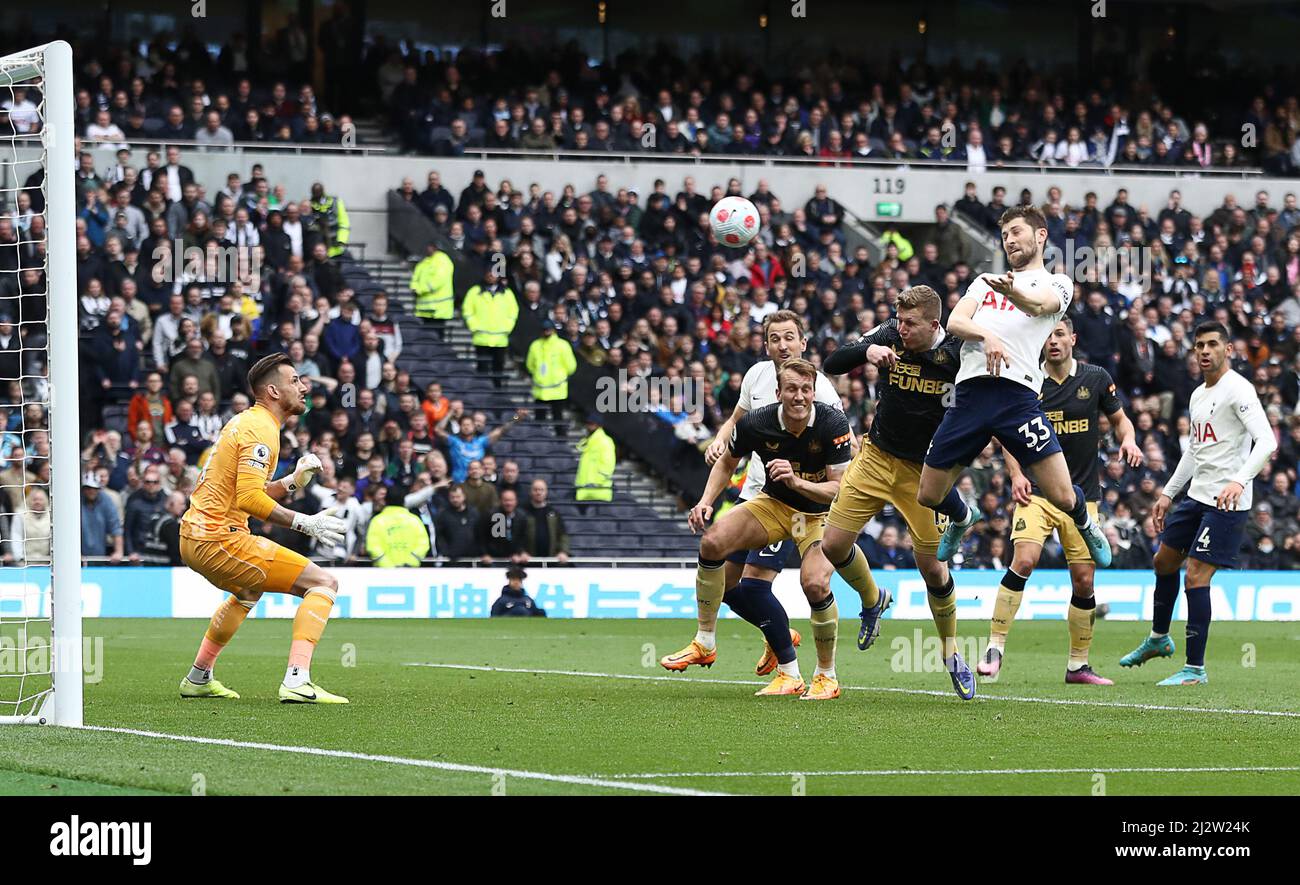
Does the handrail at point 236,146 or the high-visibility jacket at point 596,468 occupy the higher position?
the handrail at point 236,146

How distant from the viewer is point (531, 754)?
8578 millimetres

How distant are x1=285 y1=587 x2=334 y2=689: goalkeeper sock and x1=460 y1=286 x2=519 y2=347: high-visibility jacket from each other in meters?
16.1

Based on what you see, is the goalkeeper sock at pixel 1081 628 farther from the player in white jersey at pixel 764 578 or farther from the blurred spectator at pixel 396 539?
the blurred spectator at pixel 396 539

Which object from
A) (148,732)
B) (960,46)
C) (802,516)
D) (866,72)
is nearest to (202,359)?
(802,516)

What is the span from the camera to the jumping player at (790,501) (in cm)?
1180

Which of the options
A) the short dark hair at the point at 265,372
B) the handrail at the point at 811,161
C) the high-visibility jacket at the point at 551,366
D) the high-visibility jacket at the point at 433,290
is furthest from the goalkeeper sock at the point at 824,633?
the handrail at the point at 811,161

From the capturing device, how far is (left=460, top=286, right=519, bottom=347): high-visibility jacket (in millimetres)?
26969

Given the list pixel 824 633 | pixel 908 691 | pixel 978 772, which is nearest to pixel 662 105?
pixel 908 691

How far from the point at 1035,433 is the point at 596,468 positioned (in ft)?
47.9

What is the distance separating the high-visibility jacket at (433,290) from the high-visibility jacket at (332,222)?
1.22m

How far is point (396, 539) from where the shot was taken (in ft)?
74.2

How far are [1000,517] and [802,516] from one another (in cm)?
1306

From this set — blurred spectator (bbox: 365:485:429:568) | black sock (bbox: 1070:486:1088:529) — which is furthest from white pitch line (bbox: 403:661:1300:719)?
blurred spectator (bbox: 365:485:429:568)
